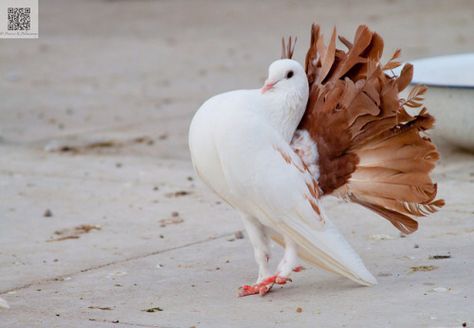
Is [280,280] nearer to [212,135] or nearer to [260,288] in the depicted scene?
[260,288]

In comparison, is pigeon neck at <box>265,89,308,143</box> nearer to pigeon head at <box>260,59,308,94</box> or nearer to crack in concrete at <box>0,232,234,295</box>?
pigeon head at <box>260,59,308,94</box>

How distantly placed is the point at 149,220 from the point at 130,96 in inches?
186

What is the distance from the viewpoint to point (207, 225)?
6.05m

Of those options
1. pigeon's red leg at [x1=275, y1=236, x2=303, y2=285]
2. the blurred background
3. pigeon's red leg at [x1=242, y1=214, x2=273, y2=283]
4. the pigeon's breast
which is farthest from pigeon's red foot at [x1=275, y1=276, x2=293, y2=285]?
the blurred background

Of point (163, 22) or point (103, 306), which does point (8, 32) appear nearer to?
point (103, 306)

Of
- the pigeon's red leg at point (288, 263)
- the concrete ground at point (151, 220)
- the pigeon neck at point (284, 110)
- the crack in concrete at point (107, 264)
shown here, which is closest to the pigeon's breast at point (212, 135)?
the pigeon neck at point (284, 110)

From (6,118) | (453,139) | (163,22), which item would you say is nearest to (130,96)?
(6,118)

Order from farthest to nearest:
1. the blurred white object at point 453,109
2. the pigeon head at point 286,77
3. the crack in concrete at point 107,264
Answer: the blurred white object at point 453,109 < the crack in concrete at point 107,264 < the pigeon head at point 286,77

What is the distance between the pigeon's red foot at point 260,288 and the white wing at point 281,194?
19 cm

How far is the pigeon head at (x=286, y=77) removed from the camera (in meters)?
4.48

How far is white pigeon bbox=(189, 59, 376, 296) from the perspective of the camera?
169 inches

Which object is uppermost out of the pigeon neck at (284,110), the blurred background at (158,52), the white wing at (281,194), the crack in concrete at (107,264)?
the pigeon neck at (284,110)

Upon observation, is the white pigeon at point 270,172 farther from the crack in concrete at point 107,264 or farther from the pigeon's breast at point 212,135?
the crack in concrete at point 107,264

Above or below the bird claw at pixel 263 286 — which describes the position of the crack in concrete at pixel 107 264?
below
